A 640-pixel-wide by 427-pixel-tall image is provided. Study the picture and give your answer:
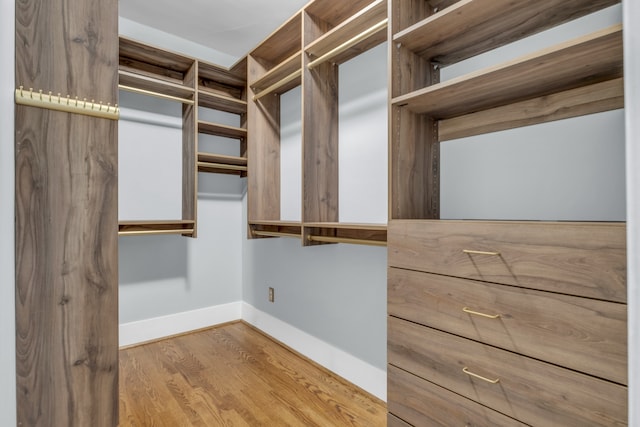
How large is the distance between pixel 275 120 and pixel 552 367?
7.63 ft

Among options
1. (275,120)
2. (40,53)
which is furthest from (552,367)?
(275,120)

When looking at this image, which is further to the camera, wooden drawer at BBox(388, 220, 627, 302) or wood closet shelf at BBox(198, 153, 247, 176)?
wood closet shelf at BBox(198, 153, 247, 176)

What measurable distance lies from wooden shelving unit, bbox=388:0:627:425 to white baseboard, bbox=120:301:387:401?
0.62 meters

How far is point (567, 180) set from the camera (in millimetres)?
1176

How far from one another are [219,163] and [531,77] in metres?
2.32

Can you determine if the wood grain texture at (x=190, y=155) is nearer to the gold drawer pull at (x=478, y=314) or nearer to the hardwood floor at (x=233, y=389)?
the hardwood floor at (x=233, y=389)

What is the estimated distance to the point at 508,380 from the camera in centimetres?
95

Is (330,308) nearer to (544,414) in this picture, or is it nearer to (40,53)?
(544,414)

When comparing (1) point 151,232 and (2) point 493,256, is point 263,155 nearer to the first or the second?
(1) point 151,232

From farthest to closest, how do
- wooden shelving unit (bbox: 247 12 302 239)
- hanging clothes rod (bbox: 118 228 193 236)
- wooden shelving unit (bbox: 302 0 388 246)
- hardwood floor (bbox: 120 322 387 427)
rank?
wooden shelving unit (bbox: 247 12 302 239) → hanging clothes rod (bbox: 118 228 193 236) → wooden shelving unit (bbox: 302 0 388 246) → hardwood floor (bbox: 120 322 387 427)

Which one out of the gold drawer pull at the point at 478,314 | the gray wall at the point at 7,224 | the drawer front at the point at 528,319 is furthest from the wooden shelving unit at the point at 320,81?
the gray wall at the point at 7,224

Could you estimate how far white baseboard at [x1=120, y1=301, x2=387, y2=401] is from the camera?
73.6 inches

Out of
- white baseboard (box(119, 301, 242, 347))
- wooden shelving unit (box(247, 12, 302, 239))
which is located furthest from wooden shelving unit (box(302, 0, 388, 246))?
white baseboard (box(119, 301, 242, 347))

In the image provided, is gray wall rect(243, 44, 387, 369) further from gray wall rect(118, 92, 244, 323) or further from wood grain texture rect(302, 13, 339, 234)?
gray wall rect(118, 92, 244, 323)
